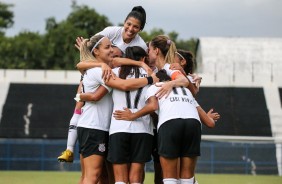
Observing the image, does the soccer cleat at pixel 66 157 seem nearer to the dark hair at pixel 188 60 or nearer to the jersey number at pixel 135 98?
the jersey number at pixel 135 98

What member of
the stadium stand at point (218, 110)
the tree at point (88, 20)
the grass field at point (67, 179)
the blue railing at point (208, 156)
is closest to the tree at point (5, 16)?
the tree at point (88, 20)

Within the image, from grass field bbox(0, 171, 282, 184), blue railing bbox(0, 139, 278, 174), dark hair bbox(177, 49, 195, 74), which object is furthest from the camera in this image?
blue railing bbox(0, 139, 278, 174)

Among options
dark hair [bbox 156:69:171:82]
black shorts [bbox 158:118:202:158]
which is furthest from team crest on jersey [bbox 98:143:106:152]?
dark hair [bbox 156:69:171:82]

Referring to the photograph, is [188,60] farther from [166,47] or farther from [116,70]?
[116,70]

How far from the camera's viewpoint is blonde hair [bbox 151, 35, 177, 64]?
9.02 meters

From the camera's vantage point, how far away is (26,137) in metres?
34.8

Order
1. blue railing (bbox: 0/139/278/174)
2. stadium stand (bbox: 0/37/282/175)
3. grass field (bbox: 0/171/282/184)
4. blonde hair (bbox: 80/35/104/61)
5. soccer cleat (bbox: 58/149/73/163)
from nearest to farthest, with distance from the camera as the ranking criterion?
blonde hair (bbox: 80/35/104/61), soccer cleat (bbox: 58/149/73/163), grass field (bbox: 0/171/282/184), blue railing (bbox: 0/139/278/174), stadium stand (bbox: 0/37/282/175)

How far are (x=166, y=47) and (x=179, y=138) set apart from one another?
44.0 inches

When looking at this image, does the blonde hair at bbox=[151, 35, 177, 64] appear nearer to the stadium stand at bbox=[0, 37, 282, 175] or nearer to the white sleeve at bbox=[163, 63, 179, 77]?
the white sleeve at bbox=[163, 63, 179, 77]

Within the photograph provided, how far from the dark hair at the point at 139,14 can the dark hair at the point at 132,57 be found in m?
0.34

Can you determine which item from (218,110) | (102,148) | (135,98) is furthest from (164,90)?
(218,110)

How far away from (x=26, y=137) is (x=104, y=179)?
25456mm

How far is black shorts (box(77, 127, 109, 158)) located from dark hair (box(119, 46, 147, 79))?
2.40ft

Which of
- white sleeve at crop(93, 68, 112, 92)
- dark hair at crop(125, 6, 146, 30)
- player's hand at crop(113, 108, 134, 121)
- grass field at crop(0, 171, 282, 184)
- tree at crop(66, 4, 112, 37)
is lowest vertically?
grass field at crop(0, 171, 282, 184)
